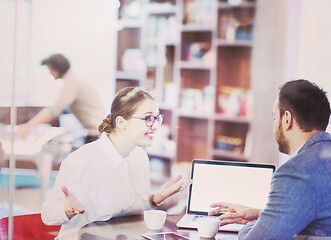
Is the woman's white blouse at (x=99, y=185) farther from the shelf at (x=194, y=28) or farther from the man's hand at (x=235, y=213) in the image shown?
the shelf at (x=194, y=28)

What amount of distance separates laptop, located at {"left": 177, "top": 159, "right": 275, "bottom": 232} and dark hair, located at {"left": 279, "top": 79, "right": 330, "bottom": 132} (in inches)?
15.9

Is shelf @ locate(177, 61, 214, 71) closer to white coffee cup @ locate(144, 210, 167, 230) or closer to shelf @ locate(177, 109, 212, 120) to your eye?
shelf @ locate(177, 109, 212, 120)

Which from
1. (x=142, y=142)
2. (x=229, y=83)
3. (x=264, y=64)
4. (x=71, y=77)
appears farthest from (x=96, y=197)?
(x=229, y=83)

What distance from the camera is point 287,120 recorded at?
1.96m

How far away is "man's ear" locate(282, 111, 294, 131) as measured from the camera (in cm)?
195

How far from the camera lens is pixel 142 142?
2.37m

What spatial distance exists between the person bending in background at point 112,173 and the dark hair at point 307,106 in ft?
2.01

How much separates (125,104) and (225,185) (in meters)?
0.58

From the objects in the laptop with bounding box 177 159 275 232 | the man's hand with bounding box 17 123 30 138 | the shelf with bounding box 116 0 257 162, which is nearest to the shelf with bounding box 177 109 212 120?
the shelf with bounding box 116 0 257 162

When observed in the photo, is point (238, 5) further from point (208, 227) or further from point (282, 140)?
point (208, 227)

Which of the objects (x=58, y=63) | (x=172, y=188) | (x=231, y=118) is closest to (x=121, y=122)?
(x=172, y=188)

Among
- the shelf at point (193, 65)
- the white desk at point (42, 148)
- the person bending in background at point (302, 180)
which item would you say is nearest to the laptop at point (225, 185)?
the person bending in background at point (302, 180)

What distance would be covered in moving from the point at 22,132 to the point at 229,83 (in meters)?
3.52

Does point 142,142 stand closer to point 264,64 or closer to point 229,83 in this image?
point 264,64
